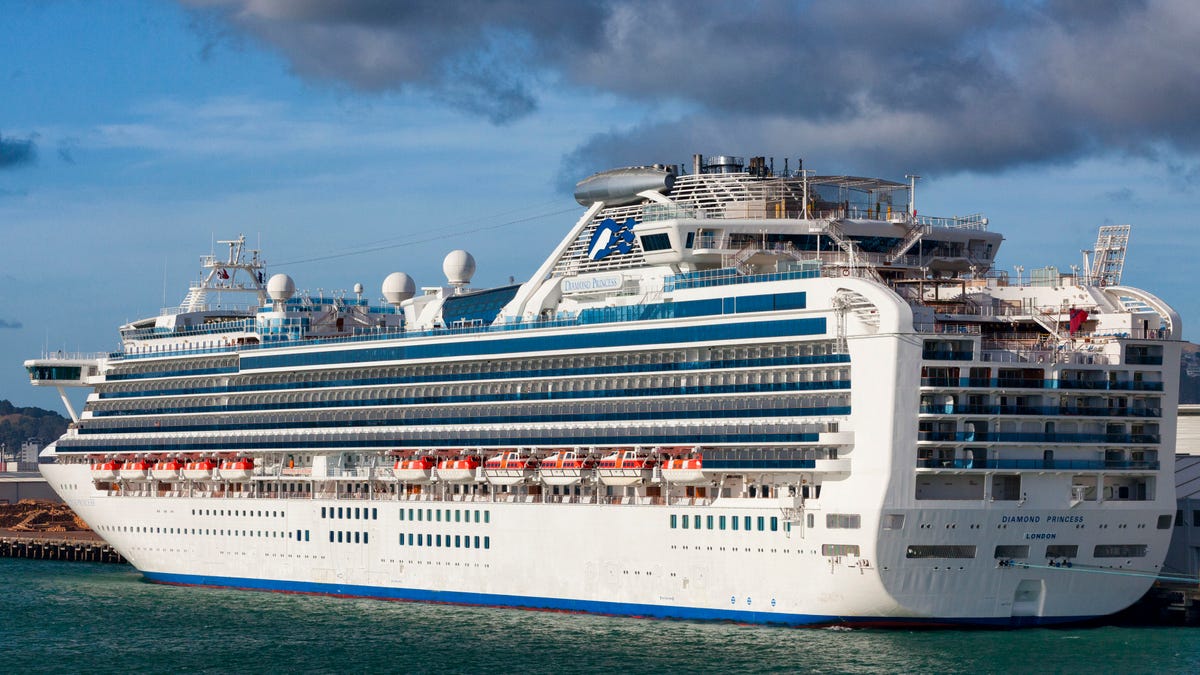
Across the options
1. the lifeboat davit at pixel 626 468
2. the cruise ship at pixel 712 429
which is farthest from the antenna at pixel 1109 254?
the lifeboat davit at pixel 626 468

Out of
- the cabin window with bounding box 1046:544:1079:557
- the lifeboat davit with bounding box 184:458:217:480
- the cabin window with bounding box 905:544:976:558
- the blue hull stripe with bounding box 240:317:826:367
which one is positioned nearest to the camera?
the cabin window with bounding box 905:544:976:558

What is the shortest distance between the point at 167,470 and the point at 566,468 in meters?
22.3

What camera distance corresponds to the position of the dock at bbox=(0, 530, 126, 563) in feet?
320

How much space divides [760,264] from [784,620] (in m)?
12.1

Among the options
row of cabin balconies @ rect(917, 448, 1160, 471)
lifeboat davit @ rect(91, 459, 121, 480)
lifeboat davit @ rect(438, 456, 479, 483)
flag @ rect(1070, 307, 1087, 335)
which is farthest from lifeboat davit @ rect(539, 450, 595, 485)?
lifeboat davit @ rect(91, 459, 121, 480)

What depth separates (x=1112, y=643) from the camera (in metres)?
51.4

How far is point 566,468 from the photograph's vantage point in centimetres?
5944

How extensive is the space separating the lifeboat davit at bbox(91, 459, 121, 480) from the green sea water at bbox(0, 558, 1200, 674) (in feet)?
41.6

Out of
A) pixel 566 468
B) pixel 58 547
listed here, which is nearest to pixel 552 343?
pixel 566 468

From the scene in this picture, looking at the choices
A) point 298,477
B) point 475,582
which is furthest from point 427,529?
point 298,477

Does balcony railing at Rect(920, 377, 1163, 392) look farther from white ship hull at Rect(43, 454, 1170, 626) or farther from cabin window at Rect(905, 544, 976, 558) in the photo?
cabin window at Rect(905, 544, 976, 558)

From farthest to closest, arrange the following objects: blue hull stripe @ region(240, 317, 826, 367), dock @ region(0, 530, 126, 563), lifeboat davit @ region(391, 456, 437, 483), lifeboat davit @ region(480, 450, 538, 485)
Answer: dock @ region(0, 530, 126, 563), lifeboat davit @ region(391, 456, 437, 483), lifeboat davit @ region(480, 450, 538, 485), blue hull stripe @ region(240, 317, 826, 367)

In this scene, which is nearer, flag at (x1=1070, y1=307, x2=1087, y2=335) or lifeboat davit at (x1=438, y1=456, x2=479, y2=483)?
flag at (x1=1070, y1=307, x2=1087, y2=335)

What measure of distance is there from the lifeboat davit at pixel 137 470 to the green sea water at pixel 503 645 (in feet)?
36.6
